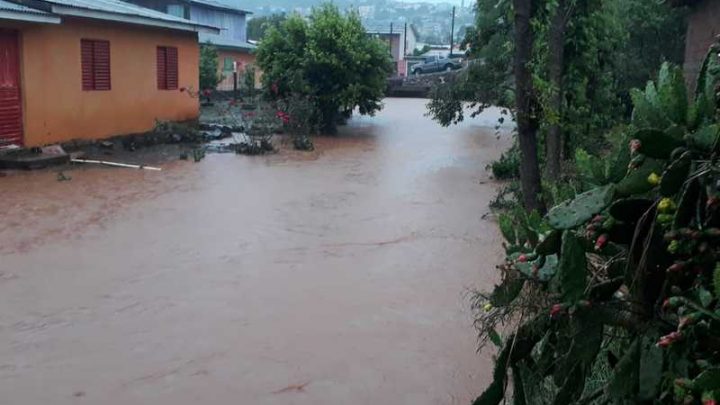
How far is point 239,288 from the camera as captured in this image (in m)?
7.29

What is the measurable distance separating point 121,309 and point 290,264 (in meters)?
2.04

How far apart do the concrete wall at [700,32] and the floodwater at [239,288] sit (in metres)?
3.25

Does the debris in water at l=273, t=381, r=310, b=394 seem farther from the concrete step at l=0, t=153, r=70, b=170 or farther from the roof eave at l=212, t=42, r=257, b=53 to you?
the roof eave at l=212, t=42, r=257, b=53

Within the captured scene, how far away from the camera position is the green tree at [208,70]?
2717cm

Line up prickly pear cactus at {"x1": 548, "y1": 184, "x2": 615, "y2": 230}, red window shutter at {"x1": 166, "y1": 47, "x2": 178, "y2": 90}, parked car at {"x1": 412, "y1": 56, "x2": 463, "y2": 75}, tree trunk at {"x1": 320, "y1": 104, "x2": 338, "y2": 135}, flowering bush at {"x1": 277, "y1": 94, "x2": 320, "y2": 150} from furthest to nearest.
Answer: parked car at {"x1": 412, "y1": 56, "x2": 463, "y2": 75}
tree trunk at {"x1": 320, "y1": 104, "x2": 338, "y2": 135}
red window shutter at {"x1": 166, "y1": 47, "x2": 178, "y2": 90}
flowering bush at {"x1": 277, "y1": 94, "x2": 320, "y2": 150}
prickly pear cactus at {"x1": 548, "y1": 184, "x2": 615, "y2": 230}

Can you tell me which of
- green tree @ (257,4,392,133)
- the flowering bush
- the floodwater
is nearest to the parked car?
green tree @ (257,4,392,133)

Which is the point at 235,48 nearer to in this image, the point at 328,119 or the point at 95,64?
the point at 328,119

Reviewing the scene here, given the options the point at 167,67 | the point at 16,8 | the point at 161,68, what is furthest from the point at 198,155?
the point at 16,8

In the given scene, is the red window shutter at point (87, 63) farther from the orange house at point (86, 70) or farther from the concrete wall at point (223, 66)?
the concrete wall at point (223, 66)

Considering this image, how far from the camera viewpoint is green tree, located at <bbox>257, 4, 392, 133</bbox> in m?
20.6

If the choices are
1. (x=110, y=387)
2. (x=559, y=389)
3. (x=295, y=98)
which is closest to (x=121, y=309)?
(x=110, y=387)

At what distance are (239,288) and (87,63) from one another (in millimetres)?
10433

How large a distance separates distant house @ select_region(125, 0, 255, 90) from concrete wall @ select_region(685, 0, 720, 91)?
19.2 metres

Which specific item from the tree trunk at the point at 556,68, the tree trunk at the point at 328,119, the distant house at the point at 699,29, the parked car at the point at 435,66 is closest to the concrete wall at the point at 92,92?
the tree trunk at the point at 328,119
